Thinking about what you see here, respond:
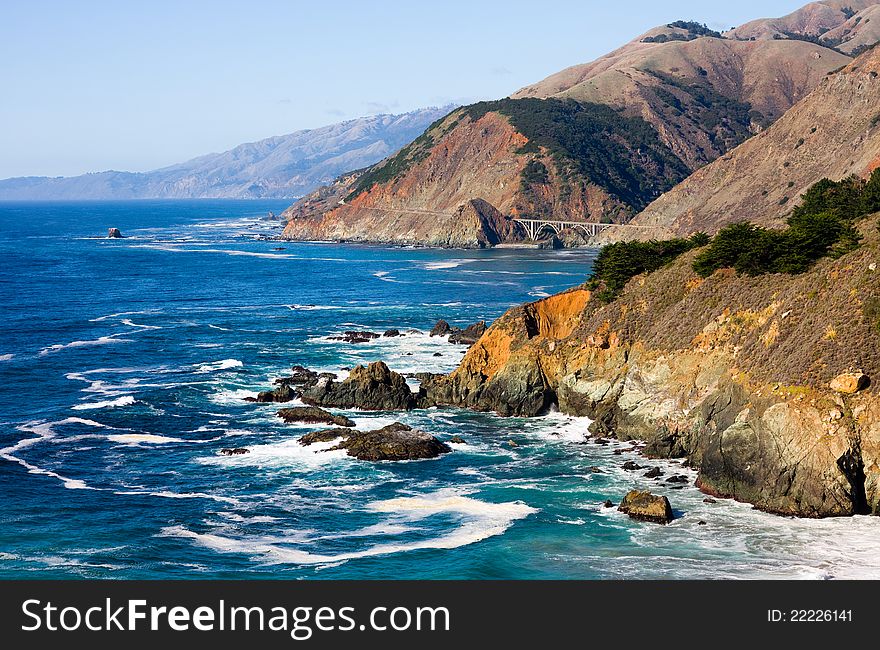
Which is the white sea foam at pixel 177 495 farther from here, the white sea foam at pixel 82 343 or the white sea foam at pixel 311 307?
the white sea foam at pixel 311 307

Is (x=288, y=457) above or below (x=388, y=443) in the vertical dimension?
below

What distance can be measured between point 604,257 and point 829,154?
115276mm

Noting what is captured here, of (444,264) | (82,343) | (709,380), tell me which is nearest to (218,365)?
(82,343)

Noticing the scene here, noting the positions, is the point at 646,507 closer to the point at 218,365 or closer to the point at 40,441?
the point at 40,441

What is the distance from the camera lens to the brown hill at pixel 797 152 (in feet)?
557

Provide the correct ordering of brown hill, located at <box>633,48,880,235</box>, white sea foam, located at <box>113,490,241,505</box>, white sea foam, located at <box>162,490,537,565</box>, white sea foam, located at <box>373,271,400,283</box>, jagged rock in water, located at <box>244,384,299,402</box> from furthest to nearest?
brown hill, located at <box>633,48,880,235</box> → white sea foam, located at <box>373,271,400,283</box> → jagged rock in water, located at <box>244,384,299,402</box> → white sea foam, located at <box>113,490,241,505</box> → white sea foam, located at <box>162,490,537,565</box>

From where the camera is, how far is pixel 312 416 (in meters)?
68.7

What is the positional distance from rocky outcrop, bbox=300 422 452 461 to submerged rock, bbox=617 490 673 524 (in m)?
14.4

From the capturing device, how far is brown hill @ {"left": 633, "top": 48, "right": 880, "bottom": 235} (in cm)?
16988

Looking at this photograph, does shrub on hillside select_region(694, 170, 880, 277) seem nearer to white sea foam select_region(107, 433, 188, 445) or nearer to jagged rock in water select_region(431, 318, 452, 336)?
white sea foam select_region(107, 433, 188, 445)

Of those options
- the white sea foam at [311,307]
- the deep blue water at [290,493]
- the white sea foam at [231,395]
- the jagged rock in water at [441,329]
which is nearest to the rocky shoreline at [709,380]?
the deep blue water at [290,493]

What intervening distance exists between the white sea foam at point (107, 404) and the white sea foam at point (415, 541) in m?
26.9

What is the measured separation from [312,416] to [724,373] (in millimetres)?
27080

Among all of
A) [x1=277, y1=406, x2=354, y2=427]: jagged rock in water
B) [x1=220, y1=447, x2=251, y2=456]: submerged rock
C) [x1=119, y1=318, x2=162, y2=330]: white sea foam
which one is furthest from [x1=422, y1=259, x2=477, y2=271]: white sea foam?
[x1=220, y1=447, x2=251, y2=456]: submerged rock
